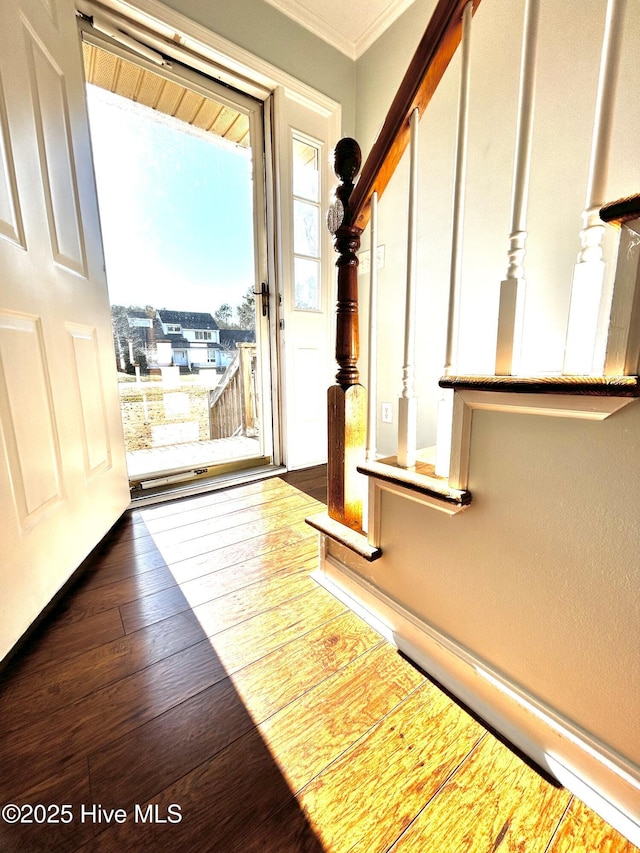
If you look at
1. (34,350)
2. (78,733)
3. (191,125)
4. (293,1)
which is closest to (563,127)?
(293,1)

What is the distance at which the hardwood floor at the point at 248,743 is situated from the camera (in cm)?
55

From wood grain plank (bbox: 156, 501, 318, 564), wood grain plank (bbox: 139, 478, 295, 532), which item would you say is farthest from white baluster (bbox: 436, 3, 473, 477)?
wood grain plank (bbox: 139, 478, 295, 532)

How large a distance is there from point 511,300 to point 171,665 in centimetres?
109

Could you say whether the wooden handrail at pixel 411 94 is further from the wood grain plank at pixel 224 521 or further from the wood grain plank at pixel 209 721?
the wood grain plank at pixel 224 521

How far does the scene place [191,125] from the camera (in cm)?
196

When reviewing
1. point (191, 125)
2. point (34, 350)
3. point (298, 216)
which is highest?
point (191, 125)

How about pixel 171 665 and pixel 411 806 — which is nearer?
pixel 411 806

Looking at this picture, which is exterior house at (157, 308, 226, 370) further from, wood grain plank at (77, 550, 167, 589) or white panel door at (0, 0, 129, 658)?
wood grain plank at (77, 550, 167, 589)

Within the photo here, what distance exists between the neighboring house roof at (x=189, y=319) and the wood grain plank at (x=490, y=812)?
84.2 inches

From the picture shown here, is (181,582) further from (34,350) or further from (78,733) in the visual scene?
(34,350)

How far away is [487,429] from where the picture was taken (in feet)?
2.14

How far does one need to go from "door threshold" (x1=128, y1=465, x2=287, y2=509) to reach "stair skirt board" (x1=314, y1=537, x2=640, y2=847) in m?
1.25

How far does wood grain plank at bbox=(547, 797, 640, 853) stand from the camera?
0.52 metres

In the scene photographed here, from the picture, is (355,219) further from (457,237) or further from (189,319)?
(189,319)
